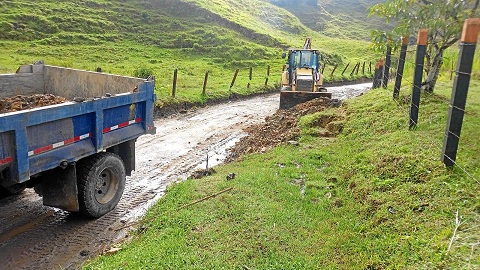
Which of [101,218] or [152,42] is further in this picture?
[152,42]

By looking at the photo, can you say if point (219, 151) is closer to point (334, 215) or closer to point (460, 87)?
point (334, 215)

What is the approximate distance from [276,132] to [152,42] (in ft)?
69.9

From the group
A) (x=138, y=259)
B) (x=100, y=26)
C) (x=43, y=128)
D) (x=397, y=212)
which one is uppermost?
(x=100, y=26)

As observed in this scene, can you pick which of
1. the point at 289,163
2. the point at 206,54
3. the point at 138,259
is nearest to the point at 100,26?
the point at 206,54

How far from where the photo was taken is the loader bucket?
14.5m

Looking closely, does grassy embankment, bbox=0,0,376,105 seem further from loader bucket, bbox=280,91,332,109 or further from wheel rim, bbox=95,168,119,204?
wheel rim, bbox=95,168,119,204

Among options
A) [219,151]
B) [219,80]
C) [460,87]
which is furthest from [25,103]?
[219,80]

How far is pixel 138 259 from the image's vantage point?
430cm

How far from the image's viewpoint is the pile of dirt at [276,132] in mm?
9375

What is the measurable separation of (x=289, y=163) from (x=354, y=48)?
4116 centimetres

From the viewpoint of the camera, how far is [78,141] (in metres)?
5.29

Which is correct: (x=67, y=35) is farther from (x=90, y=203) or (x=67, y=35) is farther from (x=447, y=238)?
(x=447, y=238)

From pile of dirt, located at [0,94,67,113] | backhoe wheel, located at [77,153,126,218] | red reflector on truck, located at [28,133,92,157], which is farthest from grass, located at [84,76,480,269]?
pile of dirt, located at [0,94,67,113]

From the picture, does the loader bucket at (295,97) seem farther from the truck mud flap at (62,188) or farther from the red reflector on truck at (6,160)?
the red reflector on truck at (6,160)
